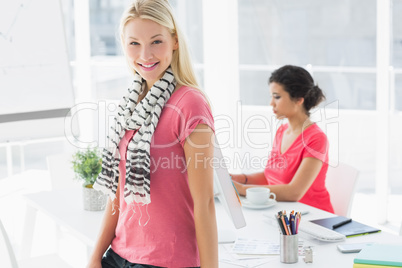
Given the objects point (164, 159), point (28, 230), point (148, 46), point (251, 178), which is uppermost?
point (148, 46)

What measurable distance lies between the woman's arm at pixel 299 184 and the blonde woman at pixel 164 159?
3.34ft

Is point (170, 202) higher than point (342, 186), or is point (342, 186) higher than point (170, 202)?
point (170, 202)

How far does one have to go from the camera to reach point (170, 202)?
1539mm

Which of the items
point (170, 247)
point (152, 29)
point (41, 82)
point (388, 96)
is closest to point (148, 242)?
point (170, 247)

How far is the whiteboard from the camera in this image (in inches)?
125

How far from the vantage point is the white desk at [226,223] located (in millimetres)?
1806

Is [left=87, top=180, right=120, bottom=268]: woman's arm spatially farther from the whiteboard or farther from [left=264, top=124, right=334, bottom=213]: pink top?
the whiteboard

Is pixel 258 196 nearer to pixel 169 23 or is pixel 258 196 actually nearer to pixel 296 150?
pixel 296 150

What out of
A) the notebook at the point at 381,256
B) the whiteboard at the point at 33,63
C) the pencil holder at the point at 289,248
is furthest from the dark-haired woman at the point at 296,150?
the whiteboard at the point at 33,63

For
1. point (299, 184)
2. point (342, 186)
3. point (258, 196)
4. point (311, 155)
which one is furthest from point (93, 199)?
point (342, 186)

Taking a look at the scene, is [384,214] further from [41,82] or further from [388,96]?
[41,82]

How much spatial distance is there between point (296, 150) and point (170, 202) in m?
1.31

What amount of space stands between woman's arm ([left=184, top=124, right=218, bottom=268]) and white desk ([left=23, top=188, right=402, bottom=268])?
287 mm

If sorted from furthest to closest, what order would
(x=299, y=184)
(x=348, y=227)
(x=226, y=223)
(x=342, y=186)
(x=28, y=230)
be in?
1. (x=28, y=230)
2. (x=342, y=186)
3. (x=299, y=184)
4. (x=226, y=223)
5. (x=348, y=227)
